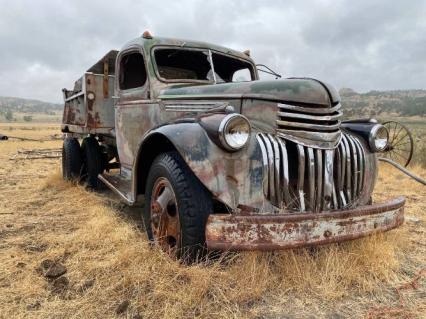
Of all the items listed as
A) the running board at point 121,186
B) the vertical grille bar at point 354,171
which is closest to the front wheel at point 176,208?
the running board at point 121,186

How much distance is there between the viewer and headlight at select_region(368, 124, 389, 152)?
3.41m

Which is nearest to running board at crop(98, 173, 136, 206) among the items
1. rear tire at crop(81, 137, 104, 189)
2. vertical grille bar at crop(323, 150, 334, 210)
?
rear tire at crop(81, 137, 104, 189)

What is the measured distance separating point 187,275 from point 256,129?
1.14 meters

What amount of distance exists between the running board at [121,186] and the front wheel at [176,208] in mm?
612

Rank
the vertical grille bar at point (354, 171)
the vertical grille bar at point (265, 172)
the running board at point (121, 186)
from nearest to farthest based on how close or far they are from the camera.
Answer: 1. the vertical grille bar at point (265, 172)
2. the vertical grille bar at point (354, 171)
3. the running board at point (121, 186)

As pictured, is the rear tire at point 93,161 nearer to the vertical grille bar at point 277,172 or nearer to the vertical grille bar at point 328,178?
the vertical grille bar at point 277,172

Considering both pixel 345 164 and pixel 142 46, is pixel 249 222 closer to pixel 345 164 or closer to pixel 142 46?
pixel 345 164

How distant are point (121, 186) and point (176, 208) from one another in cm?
189

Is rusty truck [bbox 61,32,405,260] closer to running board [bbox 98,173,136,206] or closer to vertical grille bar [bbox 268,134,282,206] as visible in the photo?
vertical grille bar [bbox 268,134,282,206]

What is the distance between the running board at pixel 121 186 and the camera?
389cm

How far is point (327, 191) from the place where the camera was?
289 centimetres

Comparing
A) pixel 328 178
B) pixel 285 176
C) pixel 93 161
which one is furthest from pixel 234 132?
pixel 93 161

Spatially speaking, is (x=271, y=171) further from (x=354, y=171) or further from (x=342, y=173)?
(x=354, y=171)

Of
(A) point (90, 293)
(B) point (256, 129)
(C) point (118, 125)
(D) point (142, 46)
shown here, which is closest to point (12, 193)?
(C) point (118, 125)
